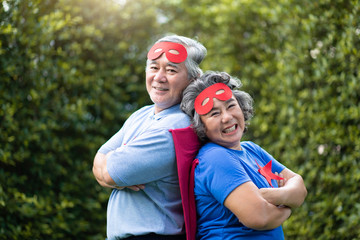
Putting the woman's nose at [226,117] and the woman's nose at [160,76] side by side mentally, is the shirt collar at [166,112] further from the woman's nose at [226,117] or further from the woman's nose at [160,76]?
the woman's nose at [226,117]

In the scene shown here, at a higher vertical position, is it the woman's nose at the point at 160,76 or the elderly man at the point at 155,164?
the woman's nose at the point at 160,76

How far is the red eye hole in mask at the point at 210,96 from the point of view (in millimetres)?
2443

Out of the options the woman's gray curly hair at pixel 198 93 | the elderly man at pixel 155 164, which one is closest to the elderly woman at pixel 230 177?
the woman's gray curly hair at pixel 198 93

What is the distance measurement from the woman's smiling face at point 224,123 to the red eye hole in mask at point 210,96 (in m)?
0.02

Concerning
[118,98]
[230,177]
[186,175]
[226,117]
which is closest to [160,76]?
[226,117]

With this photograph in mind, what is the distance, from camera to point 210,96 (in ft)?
8.06

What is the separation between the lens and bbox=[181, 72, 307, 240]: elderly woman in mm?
2195

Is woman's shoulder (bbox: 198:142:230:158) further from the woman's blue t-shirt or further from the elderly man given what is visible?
the elderly man

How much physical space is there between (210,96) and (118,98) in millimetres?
2940

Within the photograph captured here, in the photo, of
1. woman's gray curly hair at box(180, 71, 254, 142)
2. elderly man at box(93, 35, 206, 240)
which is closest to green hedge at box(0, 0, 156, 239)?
elderly man at box(93, 35, 206, 240)

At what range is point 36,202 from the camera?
150 inches

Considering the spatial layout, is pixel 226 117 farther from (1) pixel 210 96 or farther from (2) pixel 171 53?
(2) pixel 171 53

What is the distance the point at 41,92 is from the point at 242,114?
91.3 inches

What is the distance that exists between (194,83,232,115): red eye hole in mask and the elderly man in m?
0.13
